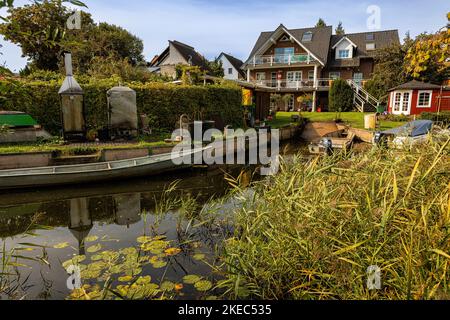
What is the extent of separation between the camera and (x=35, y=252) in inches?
203

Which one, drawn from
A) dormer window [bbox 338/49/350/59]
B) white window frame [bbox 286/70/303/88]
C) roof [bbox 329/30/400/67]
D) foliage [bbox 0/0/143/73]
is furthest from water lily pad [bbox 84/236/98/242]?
dormer window [bbox 338/49/350/59]

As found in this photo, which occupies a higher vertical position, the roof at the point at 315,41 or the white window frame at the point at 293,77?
the roof at the point at 315,41

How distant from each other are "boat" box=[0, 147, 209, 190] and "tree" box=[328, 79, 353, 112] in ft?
70.7

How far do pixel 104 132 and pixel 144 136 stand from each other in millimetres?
1781

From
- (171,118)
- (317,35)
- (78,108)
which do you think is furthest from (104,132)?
(317,35)

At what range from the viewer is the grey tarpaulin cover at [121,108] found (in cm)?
1287

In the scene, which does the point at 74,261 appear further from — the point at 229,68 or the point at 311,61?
the point at 229,68

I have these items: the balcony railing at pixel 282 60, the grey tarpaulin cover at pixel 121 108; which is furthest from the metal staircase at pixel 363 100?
the grey tarpaulin cover at pixel 121 108

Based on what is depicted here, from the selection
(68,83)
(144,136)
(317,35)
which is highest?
(317,35)

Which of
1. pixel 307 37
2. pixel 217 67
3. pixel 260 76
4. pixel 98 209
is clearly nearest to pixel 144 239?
pixel 98 209

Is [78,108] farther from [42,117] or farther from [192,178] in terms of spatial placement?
[192,178]

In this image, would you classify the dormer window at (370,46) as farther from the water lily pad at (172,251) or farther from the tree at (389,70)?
the water lily pad at (172,251)

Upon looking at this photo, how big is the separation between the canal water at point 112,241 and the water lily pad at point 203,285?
0.01 m

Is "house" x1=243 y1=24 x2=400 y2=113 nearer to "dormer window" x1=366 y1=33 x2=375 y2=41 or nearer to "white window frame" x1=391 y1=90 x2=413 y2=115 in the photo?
"dormer window" x1=366 y1=33 x2=375 y2=41
